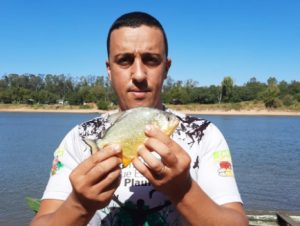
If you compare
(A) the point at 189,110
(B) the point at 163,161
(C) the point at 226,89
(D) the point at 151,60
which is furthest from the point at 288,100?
(B) the point at 163,161

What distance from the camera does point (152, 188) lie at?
127 inches

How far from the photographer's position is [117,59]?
3.29 m

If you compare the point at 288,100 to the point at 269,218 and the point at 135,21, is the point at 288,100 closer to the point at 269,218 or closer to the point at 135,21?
the point at 269,218

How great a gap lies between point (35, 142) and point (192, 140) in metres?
40.7

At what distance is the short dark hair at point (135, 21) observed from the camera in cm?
327

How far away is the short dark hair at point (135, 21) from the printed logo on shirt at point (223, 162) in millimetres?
970

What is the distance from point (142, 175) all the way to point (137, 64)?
0.87 meters

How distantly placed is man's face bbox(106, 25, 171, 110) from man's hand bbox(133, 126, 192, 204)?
0.76 metres

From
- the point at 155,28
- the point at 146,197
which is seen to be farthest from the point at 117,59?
the point at 146,197

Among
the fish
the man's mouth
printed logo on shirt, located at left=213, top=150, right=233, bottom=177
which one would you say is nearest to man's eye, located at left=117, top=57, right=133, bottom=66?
the man's mouth

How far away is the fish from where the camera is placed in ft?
8.61

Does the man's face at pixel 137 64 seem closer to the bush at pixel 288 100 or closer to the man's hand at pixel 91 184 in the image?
the man's hand at pixel 91 184

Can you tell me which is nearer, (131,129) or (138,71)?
(131,129)

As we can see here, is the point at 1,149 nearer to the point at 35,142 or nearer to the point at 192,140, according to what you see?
the point at 35,142
